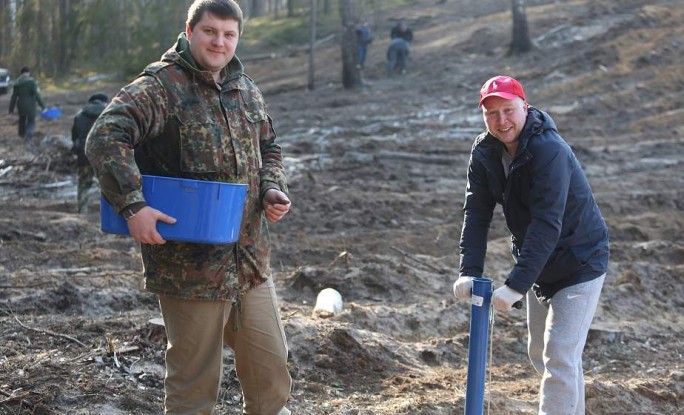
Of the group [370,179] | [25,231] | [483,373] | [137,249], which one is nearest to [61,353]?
[483,373]

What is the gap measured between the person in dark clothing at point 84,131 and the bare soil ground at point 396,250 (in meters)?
0.39

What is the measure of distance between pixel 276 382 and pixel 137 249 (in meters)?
6.71

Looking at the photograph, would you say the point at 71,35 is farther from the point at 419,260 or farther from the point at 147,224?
Result: the point at 147,224

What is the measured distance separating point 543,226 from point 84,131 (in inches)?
356

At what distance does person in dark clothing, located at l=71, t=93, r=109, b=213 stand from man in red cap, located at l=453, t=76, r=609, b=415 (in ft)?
27.2

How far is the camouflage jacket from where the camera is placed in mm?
3736

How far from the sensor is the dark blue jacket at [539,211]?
420 centimetres

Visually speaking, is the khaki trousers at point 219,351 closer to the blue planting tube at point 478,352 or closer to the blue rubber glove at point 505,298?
the blue planting tube at point 478,352

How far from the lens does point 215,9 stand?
150 inches

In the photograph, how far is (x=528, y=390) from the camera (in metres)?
6.14

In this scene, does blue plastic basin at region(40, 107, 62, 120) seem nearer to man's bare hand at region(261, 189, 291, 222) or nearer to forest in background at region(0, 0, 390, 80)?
forest in background at region(0, 0, 390, 80)

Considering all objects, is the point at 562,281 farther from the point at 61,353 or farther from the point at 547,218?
the point at 61,353

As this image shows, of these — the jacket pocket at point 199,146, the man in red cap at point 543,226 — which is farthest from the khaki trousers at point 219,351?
the man in red cap at point 543,226

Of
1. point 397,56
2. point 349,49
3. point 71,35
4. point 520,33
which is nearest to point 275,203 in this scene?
point 349,49
